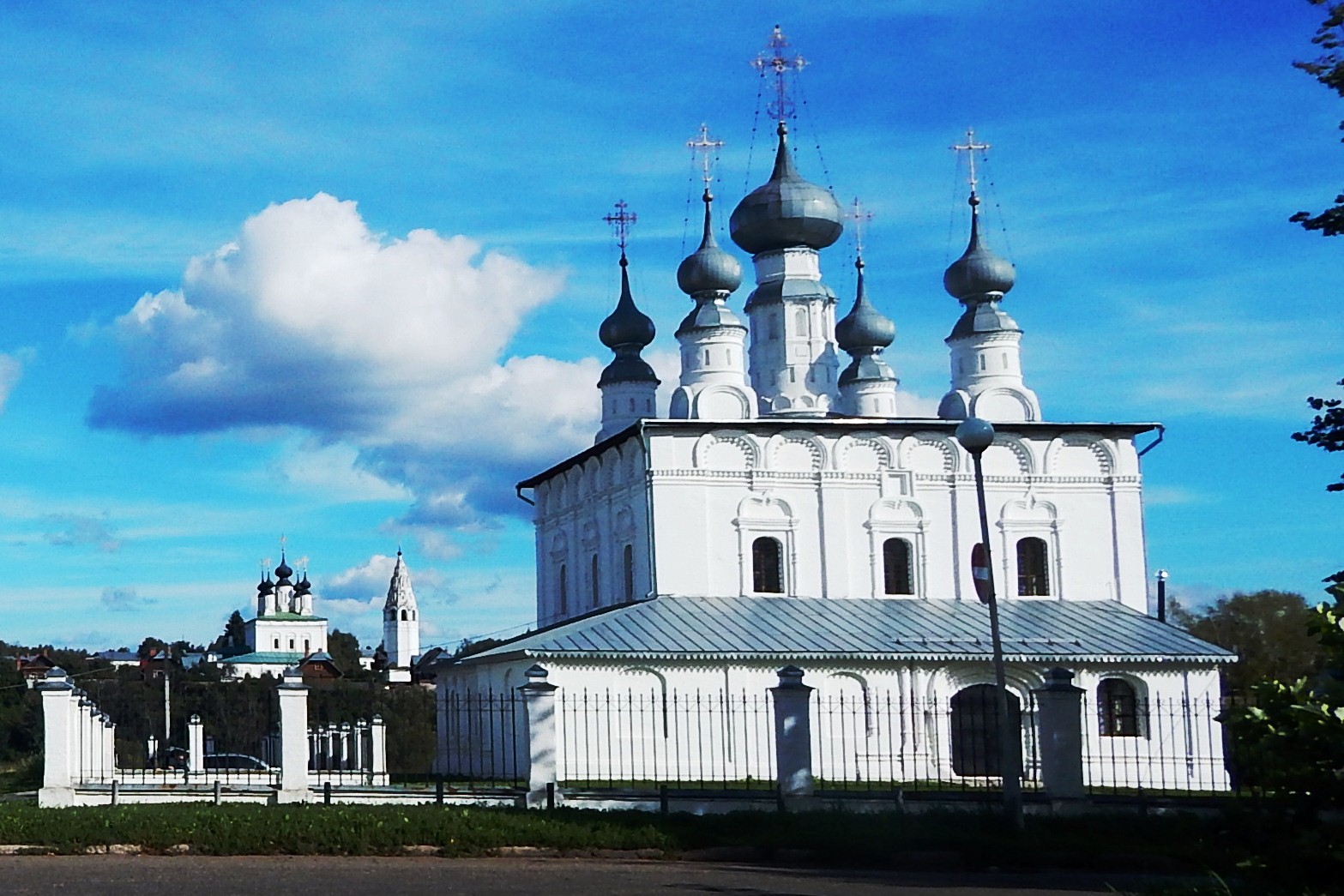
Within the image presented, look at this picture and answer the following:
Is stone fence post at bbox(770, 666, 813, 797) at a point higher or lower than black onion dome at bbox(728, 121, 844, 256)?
lower

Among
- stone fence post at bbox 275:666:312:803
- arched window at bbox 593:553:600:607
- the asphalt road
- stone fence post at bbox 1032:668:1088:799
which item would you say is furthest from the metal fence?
the asphalt road

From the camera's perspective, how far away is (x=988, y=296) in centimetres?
3588

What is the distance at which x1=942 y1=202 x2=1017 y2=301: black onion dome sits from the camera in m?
35.6

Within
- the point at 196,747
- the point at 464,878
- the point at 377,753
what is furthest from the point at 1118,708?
the point at 464,878

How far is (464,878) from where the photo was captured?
13.7 m

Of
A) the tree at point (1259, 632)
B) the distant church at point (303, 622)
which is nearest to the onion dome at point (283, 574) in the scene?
the distant church at point (303, 622)

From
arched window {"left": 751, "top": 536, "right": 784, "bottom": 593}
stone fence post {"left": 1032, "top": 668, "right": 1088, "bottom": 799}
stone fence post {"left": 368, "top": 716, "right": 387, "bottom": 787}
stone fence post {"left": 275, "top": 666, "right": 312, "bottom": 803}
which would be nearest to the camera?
stone fence post {"left": 1032, "top": 668, "right": 1088, "bottom": 799}

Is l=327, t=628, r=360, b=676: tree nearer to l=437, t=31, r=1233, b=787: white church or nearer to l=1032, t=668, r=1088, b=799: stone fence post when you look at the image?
l=437, t=31, r=1233, b=787: white church

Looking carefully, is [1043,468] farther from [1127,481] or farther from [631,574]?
[631,574]

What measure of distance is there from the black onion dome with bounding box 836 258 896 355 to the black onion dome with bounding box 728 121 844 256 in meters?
4.70

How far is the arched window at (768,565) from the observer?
1238 inches

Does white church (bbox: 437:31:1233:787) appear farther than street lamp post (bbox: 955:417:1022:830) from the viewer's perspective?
Yes

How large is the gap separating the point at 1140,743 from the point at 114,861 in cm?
1885

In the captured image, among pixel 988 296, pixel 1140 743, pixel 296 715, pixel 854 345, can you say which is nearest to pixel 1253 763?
pixel 296 715
